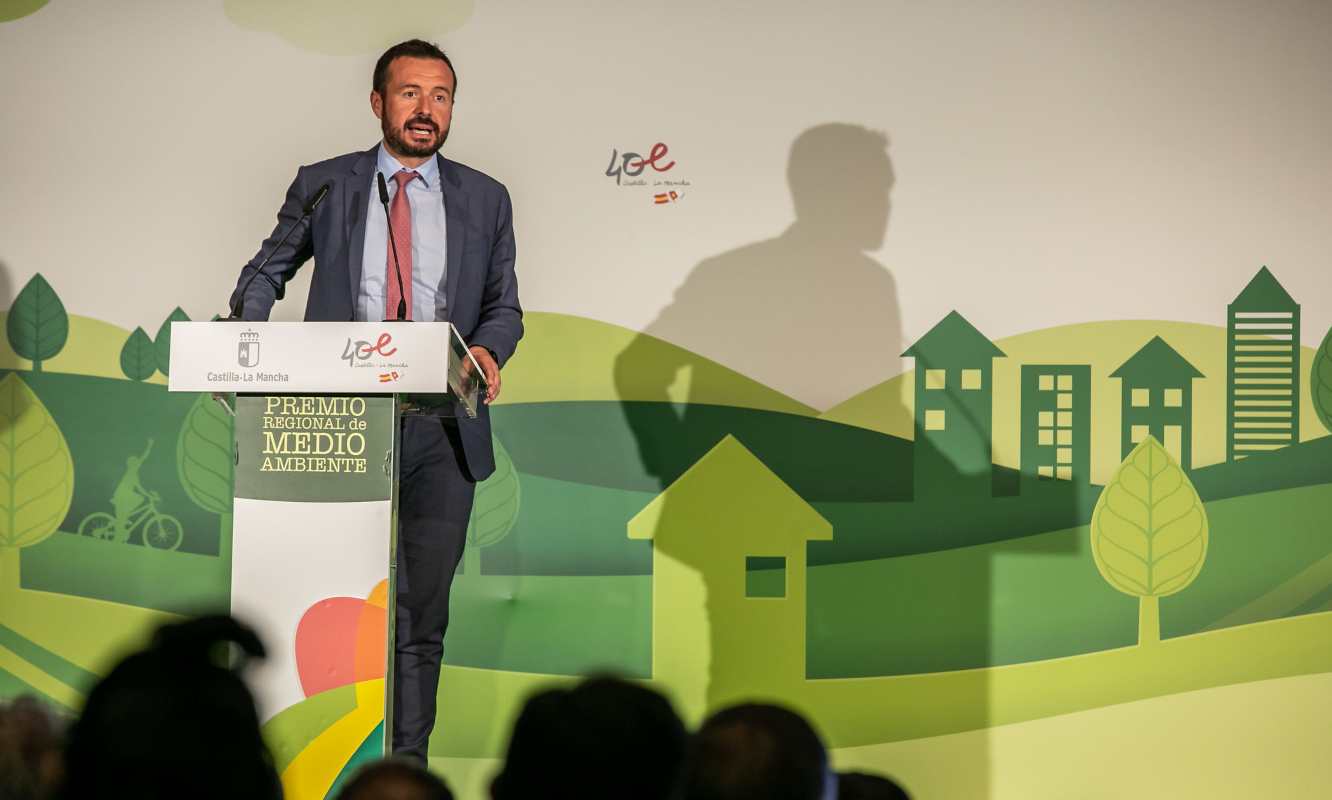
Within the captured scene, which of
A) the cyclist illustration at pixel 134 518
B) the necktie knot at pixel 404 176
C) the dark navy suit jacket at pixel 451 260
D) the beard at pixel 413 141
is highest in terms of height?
the beard at pixel 413 141

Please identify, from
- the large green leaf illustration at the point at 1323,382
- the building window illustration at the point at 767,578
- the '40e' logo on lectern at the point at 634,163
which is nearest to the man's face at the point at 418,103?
the '40e' logo on lectern at the point at 634,163

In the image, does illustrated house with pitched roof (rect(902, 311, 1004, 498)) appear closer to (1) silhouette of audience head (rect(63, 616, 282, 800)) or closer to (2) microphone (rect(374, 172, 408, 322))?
(2) microphone (rect(374, 172, 408, 322))

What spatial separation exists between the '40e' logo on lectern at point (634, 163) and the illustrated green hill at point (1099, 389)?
44.3 inches

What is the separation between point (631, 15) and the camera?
4961 millimetres

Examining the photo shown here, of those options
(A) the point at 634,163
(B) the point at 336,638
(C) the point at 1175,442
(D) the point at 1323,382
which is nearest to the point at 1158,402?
(C) the point at 1175,442

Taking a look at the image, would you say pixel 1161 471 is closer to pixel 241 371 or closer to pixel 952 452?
pixel 952 452

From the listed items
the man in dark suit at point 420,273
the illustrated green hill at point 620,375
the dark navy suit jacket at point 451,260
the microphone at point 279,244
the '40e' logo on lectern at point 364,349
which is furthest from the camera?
the illustrated green hill at point 620,375

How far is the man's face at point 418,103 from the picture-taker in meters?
4.26

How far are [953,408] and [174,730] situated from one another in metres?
3.79

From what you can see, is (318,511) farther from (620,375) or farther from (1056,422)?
(1056,422)

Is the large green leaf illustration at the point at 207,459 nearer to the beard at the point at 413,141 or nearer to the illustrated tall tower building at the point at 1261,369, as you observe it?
the beard at the point at 413,141

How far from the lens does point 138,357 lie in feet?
16.4

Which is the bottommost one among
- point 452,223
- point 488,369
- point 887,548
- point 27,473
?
point 887,548

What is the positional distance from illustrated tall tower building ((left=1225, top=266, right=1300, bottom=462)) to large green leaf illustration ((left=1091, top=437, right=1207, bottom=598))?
265mm
